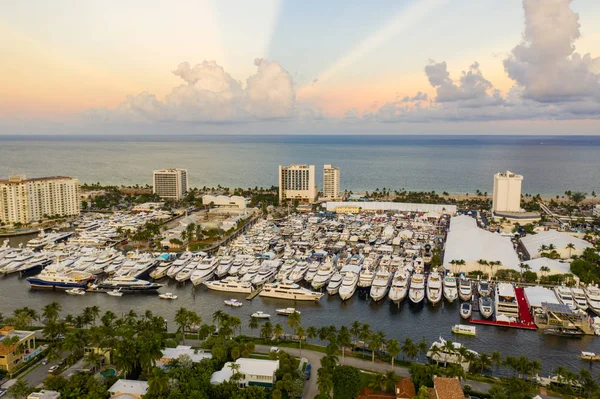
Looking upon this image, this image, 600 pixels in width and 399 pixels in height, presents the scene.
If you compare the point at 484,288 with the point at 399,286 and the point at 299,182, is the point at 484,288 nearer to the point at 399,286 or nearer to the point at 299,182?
the point at 399,286

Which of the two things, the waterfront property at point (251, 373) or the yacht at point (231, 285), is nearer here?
the waterfront property at point (251, 373)

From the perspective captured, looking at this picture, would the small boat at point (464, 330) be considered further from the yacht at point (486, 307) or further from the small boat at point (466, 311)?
the yacht at point (486, 307)

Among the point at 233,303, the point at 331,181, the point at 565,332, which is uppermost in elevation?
the point at 331,181

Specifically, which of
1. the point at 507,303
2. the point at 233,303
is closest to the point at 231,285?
the point at 233,303

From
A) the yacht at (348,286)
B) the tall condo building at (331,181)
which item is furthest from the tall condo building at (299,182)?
the yacht at (348,286)

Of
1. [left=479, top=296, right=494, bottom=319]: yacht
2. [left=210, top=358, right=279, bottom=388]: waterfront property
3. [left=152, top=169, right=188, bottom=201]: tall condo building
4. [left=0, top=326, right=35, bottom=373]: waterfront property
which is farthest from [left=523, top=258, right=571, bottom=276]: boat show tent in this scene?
[left=152, top=169, right=188, bottom=201]: tall condo building

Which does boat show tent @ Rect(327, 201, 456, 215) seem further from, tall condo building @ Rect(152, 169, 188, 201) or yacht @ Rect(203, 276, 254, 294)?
yacht @ Rect(203, 276, 254, 294)
